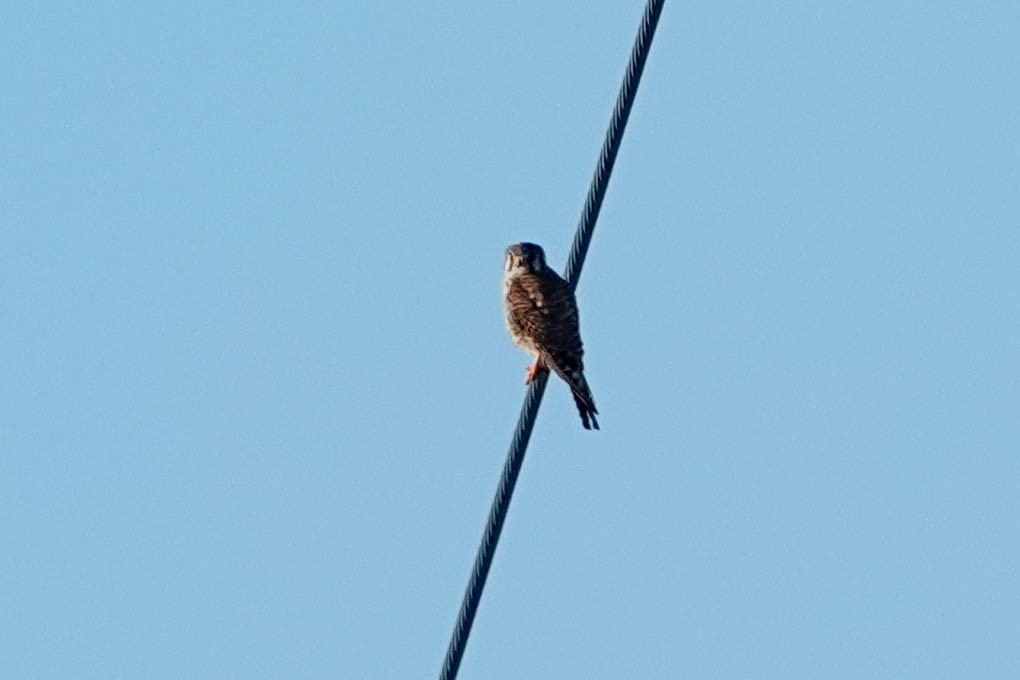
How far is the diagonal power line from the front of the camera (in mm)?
12211

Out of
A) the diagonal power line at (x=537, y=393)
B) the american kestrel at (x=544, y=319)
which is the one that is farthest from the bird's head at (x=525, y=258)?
the diagonal power line at (x=537, y=393)

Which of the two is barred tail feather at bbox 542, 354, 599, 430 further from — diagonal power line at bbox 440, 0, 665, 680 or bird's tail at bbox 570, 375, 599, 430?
diagonal power line at bbox 440, 0, 665, 680

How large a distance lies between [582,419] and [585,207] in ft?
13.7

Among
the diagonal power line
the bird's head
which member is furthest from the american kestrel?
the diagonal power line

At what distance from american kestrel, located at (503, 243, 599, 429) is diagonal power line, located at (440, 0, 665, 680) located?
338cm

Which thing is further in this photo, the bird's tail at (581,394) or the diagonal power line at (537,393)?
the bird's tail at (581,394)

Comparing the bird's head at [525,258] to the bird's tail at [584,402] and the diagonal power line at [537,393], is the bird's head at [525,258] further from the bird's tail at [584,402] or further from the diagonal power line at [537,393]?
the diagonal power line at [537,393]

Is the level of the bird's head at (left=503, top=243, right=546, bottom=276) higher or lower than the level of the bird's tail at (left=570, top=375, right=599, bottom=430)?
higher

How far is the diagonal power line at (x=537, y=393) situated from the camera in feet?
40.1

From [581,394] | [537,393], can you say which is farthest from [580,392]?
[537,393]

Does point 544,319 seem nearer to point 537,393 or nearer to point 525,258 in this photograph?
point 525,258

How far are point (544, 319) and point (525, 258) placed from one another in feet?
4.49

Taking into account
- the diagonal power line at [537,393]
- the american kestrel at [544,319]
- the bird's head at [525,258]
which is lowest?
the diagonal power line at [537,393]

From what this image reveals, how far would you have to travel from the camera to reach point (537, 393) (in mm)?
14188
